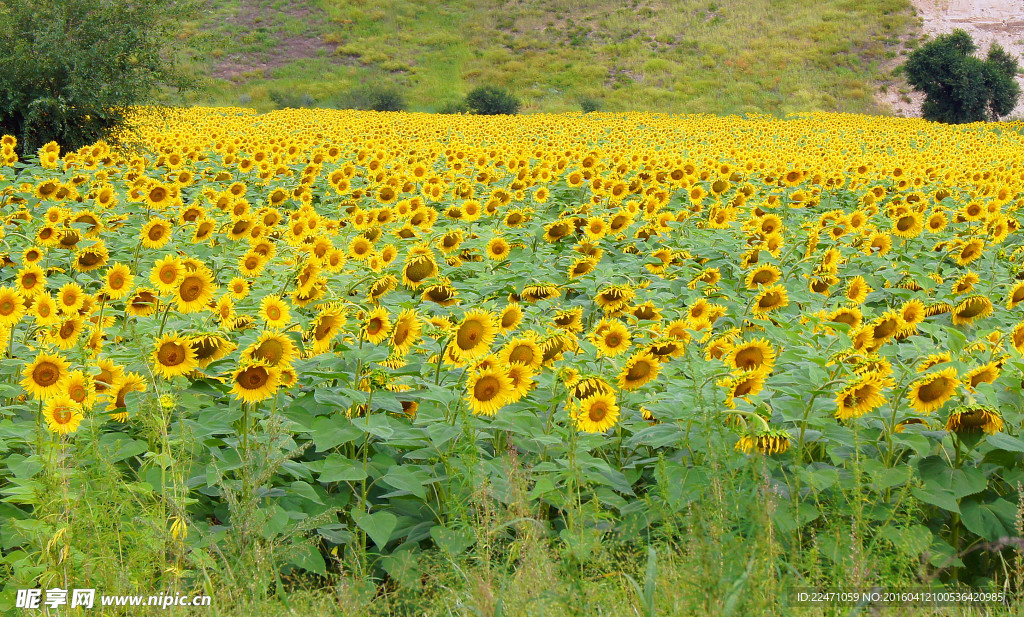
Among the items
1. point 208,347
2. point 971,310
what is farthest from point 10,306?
point 971,310

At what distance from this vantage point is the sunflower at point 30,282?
143 inches

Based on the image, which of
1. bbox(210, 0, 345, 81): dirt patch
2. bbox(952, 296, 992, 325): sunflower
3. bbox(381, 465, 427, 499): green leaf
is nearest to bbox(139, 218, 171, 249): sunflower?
bbox(381, 465, 427, 499): green leaf

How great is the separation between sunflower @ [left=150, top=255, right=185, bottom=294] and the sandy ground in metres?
58.7

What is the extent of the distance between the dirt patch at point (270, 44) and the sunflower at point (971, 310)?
1912 inches

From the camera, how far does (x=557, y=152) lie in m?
10.6

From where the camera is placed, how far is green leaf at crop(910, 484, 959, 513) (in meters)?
2.68

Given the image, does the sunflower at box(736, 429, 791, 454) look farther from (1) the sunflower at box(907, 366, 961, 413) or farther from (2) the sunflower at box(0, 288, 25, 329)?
(2) the sunflower at box(0, 288, 25, 329)

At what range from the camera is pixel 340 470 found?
9.51ft

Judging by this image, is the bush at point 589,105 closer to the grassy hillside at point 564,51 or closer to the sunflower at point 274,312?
the grassy hillside at point 564,51

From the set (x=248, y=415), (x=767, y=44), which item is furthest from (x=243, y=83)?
(x=248, y=415)

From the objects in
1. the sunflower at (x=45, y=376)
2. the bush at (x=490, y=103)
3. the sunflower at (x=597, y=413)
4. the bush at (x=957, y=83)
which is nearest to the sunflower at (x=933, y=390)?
the sunflower at (x=597, y=413)

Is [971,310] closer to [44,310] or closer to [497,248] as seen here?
[497,248]

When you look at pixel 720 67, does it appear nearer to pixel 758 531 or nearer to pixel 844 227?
pixel 844 227

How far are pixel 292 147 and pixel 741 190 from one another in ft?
19.7
